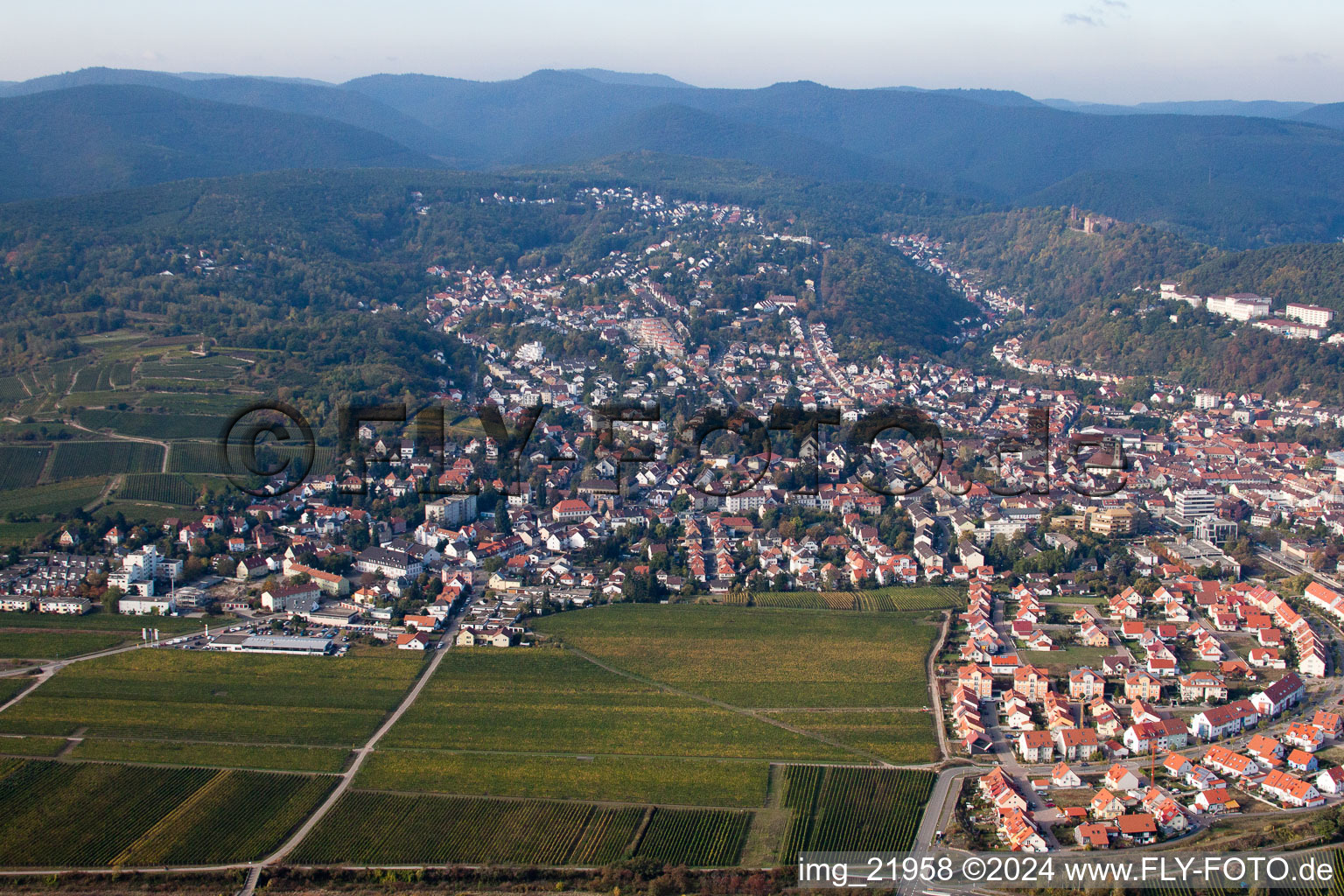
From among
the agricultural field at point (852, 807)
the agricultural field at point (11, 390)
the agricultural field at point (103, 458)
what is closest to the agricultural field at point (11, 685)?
the agricultural field at point (103, 458)

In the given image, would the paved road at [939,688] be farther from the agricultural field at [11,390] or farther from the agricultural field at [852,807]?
the agricultural field at [11,390]

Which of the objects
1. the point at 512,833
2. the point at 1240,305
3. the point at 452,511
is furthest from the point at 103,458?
the point at 1240,305

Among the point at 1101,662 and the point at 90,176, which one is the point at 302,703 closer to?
the point at 1101,662

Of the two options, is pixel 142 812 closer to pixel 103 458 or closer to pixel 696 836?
pixel 696 836

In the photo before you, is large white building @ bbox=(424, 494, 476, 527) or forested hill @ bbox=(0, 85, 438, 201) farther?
forested hill @ bbox=(0, 85, 438, 201)

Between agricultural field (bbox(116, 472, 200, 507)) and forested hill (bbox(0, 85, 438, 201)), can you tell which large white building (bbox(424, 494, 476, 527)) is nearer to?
agricultural field (bbox(116, 472, 200, 507))

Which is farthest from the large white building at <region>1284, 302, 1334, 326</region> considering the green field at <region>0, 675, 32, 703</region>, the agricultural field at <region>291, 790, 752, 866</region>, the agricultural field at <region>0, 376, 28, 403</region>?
the agricultural field at <region>0, 376, 28, 403</region>
